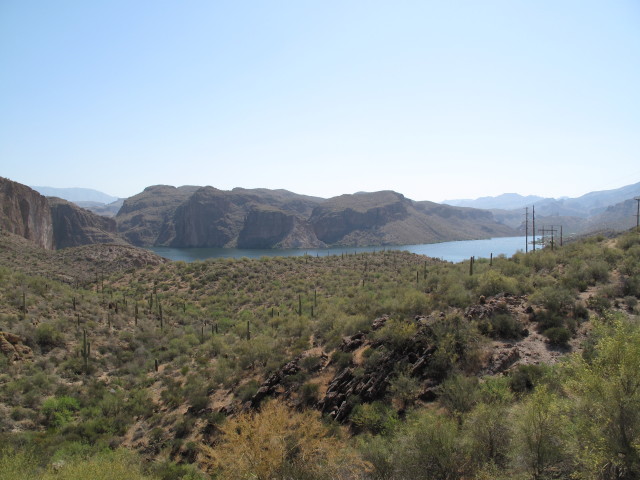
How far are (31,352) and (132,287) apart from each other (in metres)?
20.0

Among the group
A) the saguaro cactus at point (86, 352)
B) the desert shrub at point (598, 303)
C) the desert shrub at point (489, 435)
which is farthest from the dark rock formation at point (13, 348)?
the desert shrub at point (598, 303)

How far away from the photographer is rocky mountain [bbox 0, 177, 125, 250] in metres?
71.9

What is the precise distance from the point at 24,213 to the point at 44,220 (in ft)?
43.4

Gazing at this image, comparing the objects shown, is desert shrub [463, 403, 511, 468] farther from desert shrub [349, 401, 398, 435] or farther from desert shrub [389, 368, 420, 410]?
desert shrub [389, 368, 420, 410]

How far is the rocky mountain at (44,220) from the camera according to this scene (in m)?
71.9

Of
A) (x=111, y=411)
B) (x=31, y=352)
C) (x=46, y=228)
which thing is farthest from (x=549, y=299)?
(x=46, y=228)

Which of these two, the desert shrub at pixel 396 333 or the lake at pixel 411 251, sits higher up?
the desert shrub at pixel 396 333

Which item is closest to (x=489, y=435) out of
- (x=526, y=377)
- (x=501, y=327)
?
(x=526, y=377)

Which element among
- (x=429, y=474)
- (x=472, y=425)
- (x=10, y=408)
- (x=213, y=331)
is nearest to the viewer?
(x=429, y=474)

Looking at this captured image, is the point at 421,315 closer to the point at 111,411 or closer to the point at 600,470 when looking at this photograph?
the point at 600,470

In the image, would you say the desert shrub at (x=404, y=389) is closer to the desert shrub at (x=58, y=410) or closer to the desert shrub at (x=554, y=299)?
the desert shrub at (x=554, y=299)

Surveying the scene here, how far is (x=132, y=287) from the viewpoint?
3747 cm

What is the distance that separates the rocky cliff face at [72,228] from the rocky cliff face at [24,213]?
1499 inches

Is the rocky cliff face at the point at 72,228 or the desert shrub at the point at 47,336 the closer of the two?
the desert shrub at the point at 47,336
